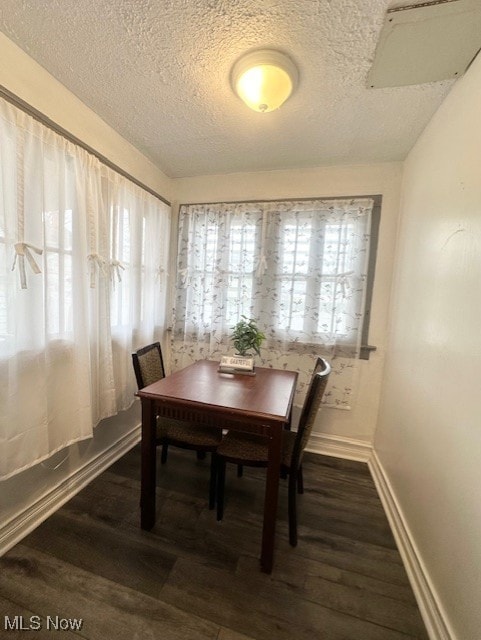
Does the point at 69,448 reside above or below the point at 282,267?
below

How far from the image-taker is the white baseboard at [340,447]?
223 cm

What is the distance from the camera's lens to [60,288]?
4.75 ft

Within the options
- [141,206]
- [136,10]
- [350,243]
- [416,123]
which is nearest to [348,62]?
[416,123]

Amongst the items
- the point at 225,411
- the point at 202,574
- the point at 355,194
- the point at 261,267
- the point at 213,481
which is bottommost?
the point at 202,574

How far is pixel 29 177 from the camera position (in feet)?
4.12

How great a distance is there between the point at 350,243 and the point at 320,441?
5.62 ft

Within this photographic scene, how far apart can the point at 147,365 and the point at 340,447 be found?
177 centimetres

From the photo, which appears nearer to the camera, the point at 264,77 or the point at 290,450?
the point at 264,77

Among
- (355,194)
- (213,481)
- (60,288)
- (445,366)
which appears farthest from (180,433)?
(355,194)

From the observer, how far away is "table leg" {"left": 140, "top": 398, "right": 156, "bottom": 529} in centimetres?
143

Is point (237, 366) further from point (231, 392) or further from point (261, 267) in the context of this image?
point (261, 267)

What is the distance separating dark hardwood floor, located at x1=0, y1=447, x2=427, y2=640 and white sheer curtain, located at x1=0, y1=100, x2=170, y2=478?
0.48 metres

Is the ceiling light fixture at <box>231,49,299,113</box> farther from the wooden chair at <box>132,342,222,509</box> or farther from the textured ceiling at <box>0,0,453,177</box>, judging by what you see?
the wooden chair at <box>132,342,222,509</box>

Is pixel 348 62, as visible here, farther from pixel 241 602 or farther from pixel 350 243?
pixel 241 602
